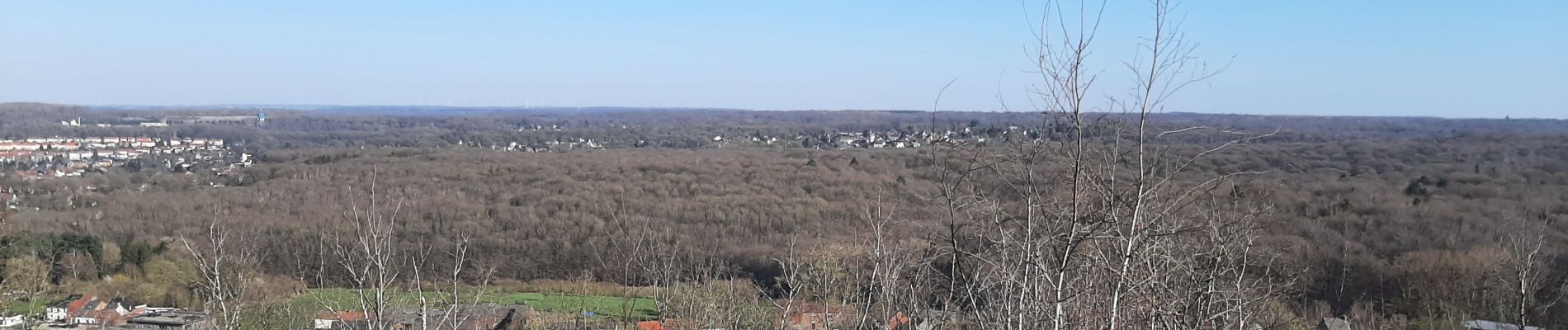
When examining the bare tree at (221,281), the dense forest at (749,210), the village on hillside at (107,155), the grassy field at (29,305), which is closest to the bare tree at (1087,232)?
the dense forest at (749,210)

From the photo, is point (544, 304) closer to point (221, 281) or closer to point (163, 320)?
point (221, 281)

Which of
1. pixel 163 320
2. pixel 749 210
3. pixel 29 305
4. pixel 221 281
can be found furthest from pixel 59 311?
pixel 749 210

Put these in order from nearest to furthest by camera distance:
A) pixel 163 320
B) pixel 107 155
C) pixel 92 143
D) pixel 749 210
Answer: pixel 163 320
pixel 749 210
pixel 107 155
pixel 92 143

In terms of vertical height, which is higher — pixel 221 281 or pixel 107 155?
pixel 221 281

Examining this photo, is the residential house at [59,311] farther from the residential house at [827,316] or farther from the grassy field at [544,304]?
the residential house at [827,316]

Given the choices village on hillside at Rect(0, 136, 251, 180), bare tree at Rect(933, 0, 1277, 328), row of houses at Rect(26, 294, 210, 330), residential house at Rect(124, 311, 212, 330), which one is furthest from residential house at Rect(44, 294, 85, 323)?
village on hillside at Rect(0, 136, 251, 180)

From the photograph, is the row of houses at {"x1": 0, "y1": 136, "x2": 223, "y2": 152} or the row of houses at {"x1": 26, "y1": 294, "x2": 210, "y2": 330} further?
the row of houses at {"x1": 0, "y1": 136, "x2": 223, "y2": 152}

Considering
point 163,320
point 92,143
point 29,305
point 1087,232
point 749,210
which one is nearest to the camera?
point 1087,232

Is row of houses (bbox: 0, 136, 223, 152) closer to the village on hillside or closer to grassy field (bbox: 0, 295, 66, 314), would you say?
the village on hillside

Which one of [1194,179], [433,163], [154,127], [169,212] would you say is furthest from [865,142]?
[1194,179]
